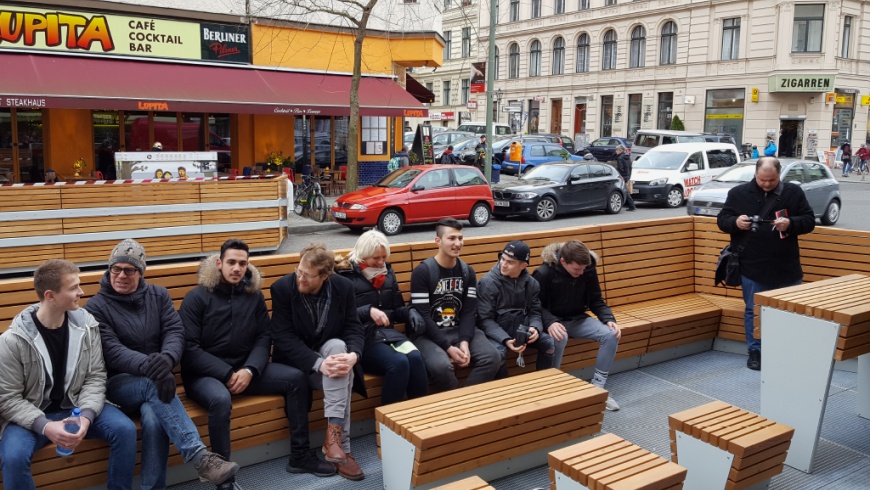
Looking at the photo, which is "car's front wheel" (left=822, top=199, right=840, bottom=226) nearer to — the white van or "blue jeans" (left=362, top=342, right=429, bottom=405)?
the white van

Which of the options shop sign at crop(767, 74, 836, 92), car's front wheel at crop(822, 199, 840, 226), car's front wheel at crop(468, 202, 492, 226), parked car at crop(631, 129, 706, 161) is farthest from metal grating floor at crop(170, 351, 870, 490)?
shop sign at crop(767, 74, 836, 92)

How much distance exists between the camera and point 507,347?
19.0 feet

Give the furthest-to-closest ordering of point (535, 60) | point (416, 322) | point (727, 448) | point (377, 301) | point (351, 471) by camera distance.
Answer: point (535, 60)
point (377, 301)
point (416, 322)
point (351, 471)
point (727, 448)

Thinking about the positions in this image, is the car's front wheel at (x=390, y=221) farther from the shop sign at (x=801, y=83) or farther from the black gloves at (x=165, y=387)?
the shop sign at (x=801, y=83)

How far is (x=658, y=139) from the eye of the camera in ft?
108

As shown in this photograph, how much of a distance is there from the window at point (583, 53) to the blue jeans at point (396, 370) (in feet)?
173

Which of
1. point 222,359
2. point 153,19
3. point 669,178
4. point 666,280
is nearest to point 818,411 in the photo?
point 666,280

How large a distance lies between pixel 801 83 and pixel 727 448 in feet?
141

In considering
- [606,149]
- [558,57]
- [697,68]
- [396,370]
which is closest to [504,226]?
[396,370]

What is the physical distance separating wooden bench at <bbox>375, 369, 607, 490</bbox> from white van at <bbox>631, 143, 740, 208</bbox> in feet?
59.2

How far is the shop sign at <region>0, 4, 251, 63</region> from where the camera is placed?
1809cm

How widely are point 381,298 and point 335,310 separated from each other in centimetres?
57

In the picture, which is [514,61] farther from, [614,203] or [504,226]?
[504,226]

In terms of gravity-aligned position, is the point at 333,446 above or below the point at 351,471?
above
